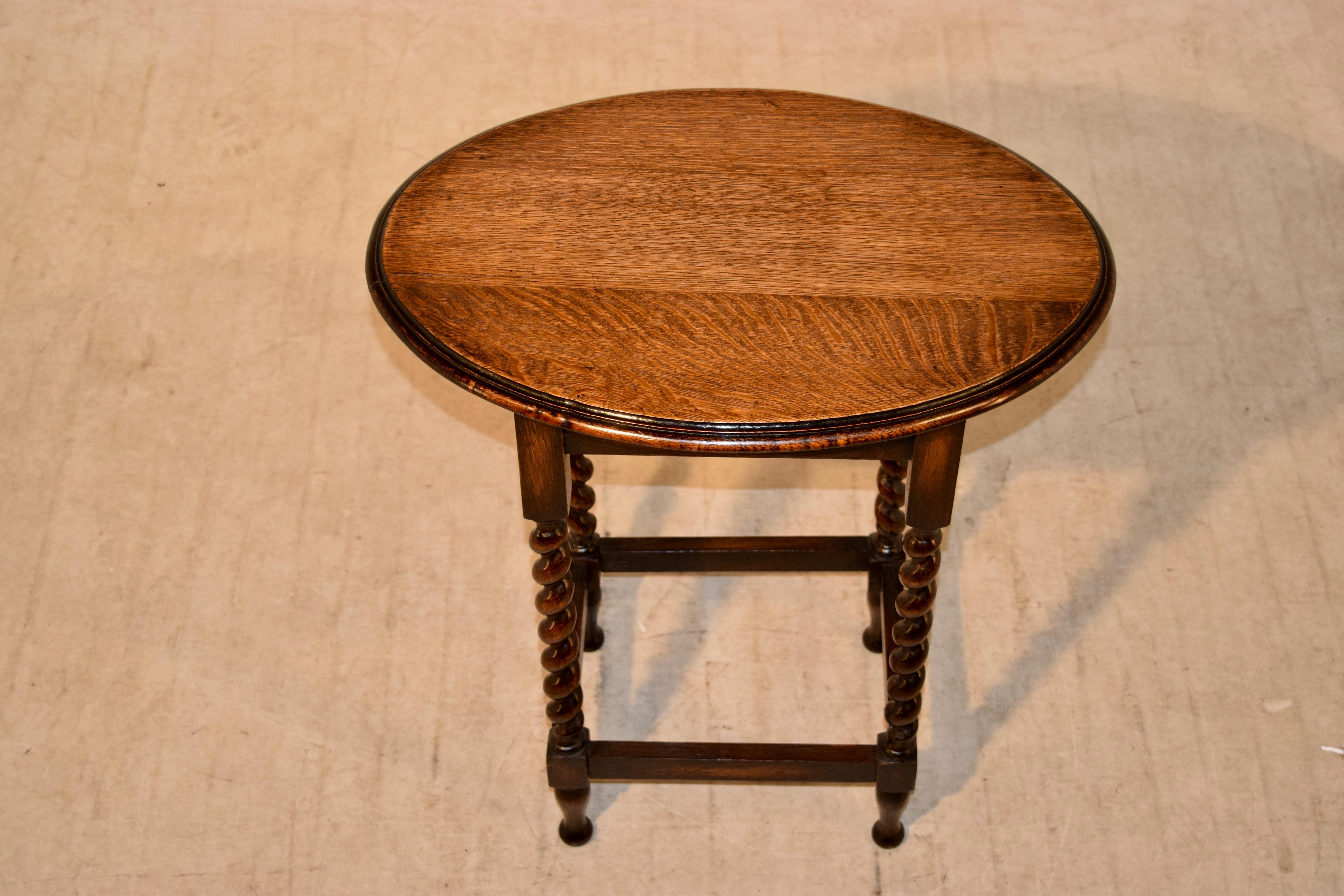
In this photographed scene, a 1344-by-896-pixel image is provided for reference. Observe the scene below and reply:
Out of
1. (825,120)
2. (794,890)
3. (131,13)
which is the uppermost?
(825,120)

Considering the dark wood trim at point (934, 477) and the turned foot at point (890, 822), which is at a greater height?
the dark wood trim at point (934, 477)

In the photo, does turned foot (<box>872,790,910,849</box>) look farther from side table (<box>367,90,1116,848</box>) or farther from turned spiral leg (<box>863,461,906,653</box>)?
turned spiral leg (<box>863,461,906,653</box>)

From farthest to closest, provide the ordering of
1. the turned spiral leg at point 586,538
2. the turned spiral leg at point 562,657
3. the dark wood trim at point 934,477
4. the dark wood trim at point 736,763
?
1. the turned spiral leg at point 586,538
2. the dark wood trim at point 736,763
3. the turned spiral leg at point 562,657
4. the dark wood trim at point 934,477

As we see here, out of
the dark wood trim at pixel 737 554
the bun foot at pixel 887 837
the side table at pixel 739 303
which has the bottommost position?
the bun foot at pixel 887 837

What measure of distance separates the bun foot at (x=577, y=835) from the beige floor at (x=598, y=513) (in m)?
0.02

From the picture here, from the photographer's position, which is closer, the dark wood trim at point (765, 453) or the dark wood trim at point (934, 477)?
the dark wood trim at point (765, 453)

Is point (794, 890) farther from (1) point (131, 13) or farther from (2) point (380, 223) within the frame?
(1) point (131, 13)

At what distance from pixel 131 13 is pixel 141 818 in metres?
2.43

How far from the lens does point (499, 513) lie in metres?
2.72

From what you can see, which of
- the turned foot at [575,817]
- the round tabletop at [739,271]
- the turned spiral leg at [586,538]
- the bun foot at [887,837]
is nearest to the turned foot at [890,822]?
the bun foot at [887,837]

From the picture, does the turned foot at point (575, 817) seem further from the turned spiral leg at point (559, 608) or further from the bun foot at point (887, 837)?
the bun foot at point (887, 837)

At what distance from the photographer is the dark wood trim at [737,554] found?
2385mm

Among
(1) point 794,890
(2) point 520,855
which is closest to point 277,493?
(2) point 520,855

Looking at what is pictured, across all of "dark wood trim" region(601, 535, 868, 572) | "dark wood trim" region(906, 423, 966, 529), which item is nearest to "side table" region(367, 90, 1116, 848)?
"dark wood trim" region(906, 423, 966, 529)
